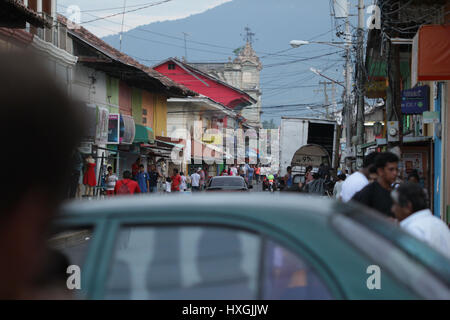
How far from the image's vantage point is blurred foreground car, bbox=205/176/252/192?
23.7m

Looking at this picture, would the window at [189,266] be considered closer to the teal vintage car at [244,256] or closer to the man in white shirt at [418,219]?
the teal vintage car at [244,256]

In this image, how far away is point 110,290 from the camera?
262 centimetres

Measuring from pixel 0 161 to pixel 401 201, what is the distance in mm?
4865

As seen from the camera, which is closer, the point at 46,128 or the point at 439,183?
the point at 46,128

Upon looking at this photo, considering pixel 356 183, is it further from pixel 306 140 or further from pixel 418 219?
pixel 306 140

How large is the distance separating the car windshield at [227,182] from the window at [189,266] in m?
21.3

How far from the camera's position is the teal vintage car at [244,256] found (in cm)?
248

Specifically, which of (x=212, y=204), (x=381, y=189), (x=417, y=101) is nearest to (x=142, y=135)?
(x=417, y=101)

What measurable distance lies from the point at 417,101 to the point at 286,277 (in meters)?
17.3

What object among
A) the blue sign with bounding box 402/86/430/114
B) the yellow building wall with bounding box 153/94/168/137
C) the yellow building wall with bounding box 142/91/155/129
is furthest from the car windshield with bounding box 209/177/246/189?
the yellow building wall with bounding box 153/94/168/137

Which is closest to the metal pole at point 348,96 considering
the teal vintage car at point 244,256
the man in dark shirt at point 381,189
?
the man in dark shirt at point 381,189

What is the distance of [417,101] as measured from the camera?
61.9 feet

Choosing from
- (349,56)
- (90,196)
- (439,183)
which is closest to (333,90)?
(349,56)
